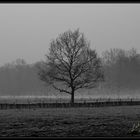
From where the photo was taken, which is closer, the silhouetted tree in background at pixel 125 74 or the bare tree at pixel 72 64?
the bare tree at pixel 72 64

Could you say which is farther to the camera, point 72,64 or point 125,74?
point 125,74

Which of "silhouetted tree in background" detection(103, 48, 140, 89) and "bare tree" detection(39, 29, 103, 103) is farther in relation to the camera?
"silhouetted tree in background" detection(103, 48, 140, 89)

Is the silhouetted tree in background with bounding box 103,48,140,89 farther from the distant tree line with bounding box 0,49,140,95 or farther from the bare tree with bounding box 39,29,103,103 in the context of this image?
the bare tree with bounding box 39,29,103,103

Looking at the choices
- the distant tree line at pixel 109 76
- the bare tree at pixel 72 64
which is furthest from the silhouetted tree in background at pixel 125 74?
the bare tree at pixel 72 64

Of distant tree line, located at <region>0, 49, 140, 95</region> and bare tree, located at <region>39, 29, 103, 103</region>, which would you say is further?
distant tree line, located at <region>0, 49, 140, 95</region>

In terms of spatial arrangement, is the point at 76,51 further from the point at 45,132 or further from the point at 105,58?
the point at 105,58

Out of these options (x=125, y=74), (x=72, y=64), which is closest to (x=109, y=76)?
(x=125, y=74)

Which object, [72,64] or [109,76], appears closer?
[72,64]

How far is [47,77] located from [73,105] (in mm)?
13146

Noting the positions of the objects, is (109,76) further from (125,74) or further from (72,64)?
(72,64)

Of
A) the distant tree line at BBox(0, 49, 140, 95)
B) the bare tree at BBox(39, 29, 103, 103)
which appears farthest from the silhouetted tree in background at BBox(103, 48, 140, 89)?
the bare tree at BBox(39, 29, 103, 103)

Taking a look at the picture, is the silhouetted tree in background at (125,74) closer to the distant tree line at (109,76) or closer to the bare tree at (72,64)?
the distant tree line at (109,76)

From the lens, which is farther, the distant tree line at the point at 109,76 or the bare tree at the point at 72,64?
the distant tree line at the point at 109,76

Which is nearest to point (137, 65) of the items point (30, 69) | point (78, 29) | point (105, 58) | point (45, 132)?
point (105, 58)
